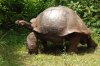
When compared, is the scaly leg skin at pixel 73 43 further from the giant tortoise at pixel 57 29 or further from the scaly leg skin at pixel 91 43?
the scaly leg skin at pixel 91 43

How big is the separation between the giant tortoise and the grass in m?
0.29

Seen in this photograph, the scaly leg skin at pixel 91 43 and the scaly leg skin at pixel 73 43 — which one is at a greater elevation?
the scaly leg skin at pixel 73 43

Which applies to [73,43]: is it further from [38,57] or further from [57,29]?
[38,57]

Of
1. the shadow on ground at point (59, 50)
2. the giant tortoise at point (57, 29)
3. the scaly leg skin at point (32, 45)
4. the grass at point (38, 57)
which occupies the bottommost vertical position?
the shadow on ground at point (59, 50)

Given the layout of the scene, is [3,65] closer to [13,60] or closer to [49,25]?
[13,60]

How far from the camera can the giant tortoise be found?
781 cm

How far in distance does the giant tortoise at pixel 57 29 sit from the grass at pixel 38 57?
0.29 metres

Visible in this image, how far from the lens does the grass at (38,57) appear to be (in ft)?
23.9

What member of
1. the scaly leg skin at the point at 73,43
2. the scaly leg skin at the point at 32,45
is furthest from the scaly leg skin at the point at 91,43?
the scaly leg skin at the point at 32,45

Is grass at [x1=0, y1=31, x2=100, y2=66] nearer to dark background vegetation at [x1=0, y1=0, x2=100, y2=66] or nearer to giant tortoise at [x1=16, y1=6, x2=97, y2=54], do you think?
dark background vegetation at [x1=0, y1=0, x2=100, y2=66]

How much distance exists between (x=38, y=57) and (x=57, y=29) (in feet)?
2.53

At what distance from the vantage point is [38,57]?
303 inches

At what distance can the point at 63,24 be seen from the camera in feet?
25.6

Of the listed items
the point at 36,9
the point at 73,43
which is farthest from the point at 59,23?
the point at 36,9
